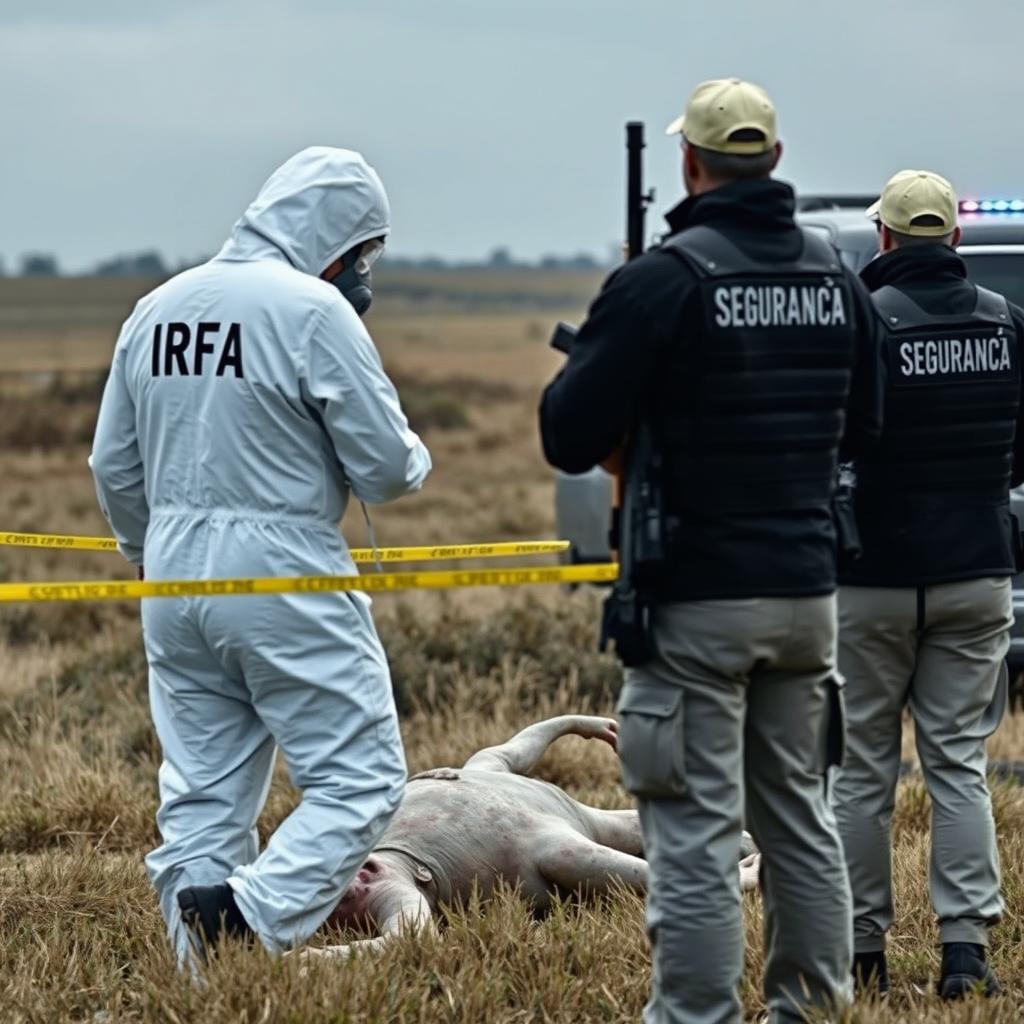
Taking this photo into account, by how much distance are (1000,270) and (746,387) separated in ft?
14.2

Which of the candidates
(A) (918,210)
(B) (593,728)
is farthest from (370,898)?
(A) (918,210)

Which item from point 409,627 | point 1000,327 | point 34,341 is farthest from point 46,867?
point 34,341

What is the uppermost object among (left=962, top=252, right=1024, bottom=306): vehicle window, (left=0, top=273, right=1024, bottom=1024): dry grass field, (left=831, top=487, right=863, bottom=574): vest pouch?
(left=962, top=252, right=1024, bottom=306): vehicle window

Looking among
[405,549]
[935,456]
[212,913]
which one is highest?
[935,456]

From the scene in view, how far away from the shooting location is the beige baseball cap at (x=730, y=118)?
435cm

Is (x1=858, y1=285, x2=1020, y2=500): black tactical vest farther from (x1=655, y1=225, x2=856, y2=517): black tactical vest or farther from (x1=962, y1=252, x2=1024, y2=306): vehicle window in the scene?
(x1=962, y1=252, x2=1024, y2=306): vehicle window

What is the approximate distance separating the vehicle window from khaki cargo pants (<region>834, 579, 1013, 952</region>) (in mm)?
3357

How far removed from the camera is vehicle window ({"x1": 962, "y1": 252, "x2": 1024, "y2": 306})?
826 centimetres

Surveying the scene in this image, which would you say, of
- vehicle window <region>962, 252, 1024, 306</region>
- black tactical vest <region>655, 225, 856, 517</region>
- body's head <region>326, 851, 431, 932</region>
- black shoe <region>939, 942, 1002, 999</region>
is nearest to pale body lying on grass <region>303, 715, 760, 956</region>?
body's head <region>326, 851, 431, 932</region>

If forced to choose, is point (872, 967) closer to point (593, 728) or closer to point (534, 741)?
point (593, 728)

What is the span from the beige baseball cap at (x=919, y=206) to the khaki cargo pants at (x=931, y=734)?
87 centimetres

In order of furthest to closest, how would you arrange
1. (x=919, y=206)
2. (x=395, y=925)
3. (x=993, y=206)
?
(x=993, y=206), (x=395, y=925), (x=919, y=206)

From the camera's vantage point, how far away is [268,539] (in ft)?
16.4

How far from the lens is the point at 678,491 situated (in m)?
4.26
